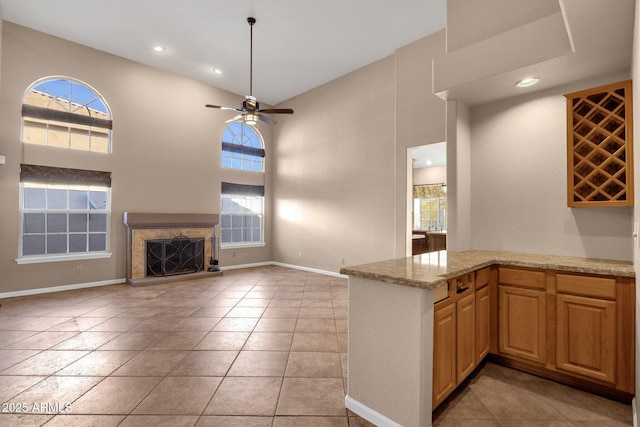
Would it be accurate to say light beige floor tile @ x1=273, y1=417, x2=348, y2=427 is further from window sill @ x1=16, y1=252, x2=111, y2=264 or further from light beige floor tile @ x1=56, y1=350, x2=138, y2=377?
window sill @ x1=16, y1=252, x2=111, y2=264

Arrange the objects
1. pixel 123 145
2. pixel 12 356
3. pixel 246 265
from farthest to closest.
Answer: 1. pixel 246 265
2. pixel 123 145
3. pixel 12 356

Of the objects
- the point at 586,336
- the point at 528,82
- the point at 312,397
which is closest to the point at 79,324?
the point at 312,397

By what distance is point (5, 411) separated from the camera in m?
1.83

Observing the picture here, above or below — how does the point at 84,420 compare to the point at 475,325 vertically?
below

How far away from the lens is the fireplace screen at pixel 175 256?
559 centimetres

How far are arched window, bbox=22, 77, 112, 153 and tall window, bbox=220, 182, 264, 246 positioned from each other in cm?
246

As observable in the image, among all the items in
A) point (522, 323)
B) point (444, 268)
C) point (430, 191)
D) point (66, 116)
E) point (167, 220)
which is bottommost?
point (522, 323)

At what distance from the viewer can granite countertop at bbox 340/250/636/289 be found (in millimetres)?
1634

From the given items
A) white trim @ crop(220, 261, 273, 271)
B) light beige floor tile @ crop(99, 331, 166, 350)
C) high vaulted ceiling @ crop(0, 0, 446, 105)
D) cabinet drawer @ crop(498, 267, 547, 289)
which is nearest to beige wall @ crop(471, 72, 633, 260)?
cabinet drawer @ crop(498, 267, 547, 289)

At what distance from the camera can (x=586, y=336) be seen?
81.4 inches

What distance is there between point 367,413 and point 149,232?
5180mm

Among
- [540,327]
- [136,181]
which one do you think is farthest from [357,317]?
[136,181]

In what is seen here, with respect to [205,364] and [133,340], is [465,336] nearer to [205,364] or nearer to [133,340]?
[205,364]

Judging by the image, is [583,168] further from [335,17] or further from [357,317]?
[335,17]
